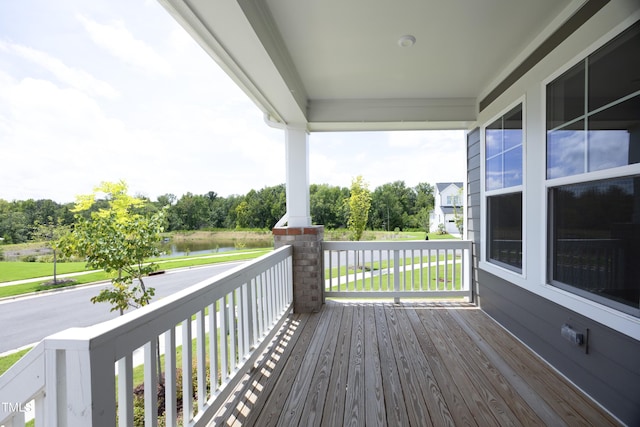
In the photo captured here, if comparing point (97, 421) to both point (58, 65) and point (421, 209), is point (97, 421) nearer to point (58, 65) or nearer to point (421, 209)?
point (58, 65)

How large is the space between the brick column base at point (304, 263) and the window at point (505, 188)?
2.07 meters

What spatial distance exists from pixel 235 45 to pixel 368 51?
1258 mm

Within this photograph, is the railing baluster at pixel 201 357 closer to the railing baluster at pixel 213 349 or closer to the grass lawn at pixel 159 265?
the railing baluster at pixel 213 349

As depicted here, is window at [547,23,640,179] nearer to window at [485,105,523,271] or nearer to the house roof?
window at [485,105,523,271]

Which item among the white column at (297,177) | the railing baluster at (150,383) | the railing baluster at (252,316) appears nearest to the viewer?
the railing baluster at (150,383)

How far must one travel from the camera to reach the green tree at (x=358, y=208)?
342 inches

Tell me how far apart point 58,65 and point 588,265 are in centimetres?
420

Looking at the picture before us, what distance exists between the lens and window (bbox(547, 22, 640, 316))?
170 centimetres

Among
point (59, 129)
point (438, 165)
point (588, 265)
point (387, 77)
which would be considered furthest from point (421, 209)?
point (59, 129)

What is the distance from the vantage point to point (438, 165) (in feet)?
60.8

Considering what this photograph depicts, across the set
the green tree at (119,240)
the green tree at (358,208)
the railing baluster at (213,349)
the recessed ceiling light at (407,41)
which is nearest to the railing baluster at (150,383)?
the railing baluster at (213,349)

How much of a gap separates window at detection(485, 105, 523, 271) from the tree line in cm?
347

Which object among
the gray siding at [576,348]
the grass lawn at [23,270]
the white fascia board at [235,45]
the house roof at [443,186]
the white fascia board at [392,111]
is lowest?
the gray siding at [576,348]

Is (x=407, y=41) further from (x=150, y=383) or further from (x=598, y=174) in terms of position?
(x=150, y=383)
